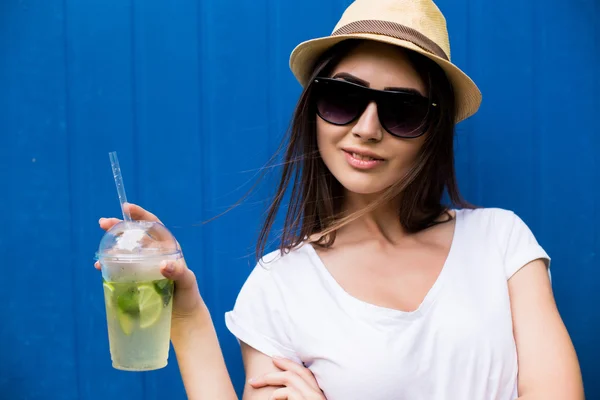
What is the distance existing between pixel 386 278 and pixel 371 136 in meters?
0.38

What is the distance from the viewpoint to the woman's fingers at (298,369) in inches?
63.8

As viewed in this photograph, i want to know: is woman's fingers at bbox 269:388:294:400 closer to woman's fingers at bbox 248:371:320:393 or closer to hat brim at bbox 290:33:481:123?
woman's fingers at bbox 248:371:320:393

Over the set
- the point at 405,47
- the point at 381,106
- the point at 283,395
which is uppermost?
the point at 405,47

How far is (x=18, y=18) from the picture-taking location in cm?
194

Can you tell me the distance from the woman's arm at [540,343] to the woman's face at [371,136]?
415 mm

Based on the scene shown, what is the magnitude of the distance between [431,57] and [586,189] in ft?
2.73

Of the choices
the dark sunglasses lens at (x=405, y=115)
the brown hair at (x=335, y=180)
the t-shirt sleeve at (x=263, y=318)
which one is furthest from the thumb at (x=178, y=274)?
the dark sunglasses lens at (x=405, y=115)

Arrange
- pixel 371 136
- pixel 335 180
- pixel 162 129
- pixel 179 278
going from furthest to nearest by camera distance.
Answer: pixel 162 129 → pixel 335 180 → pixel 371 136 → pixel 179 278

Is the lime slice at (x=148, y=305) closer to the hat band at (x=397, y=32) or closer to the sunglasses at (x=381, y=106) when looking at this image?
the sunglasses at (x=381, y=106)

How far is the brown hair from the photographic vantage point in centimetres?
170

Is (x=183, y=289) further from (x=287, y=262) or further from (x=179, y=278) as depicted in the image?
(x=287, y=262)

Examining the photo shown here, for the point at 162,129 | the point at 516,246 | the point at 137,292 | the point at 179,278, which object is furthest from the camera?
the point at 162,129

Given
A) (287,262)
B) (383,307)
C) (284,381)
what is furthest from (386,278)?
(284,381)

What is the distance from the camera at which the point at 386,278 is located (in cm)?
174
